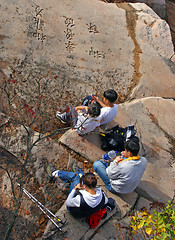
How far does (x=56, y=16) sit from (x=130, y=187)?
4.85 m

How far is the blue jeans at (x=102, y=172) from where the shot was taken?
180 inches

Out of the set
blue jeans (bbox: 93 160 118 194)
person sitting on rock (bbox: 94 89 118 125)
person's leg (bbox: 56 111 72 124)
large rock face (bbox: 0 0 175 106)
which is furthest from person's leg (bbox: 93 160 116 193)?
large rock face (bbox: 0 0 175 106)

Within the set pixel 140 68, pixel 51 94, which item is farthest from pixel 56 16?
pixel 140 68

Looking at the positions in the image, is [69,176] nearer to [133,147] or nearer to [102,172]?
[102,172]

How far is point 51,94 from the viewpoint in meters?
5.82

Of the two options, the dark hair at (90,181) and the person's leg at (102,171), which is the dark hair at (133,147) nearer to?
the person's leg at (102,171)

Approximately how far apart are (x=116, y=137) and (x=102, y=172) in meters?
0.88

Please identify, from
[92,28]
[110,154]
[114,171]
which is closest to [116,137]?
[110,154]

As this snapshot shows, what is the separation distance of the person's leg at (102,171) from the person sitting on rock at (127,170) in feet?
0.14

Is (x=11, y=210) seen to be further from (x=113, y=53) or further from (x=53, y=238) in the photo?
(x=113, y=53)

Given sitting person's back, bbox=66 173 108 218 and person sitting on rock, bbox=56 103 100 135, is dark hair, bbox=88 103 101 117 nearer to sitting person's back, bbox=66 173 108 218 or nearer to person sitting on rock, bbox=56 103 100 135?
person sitting on rock, bbox=56 103 100 135

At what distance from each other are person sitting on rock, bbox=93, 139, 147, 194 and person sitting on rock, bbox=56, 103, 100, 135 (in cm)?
92

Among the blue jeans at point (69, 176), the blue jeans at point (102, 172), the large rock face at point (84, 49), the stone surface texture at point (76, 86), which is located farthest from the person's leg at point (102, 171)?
the large rock face at point (84, 49)

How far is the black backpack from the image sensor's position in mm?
5031
